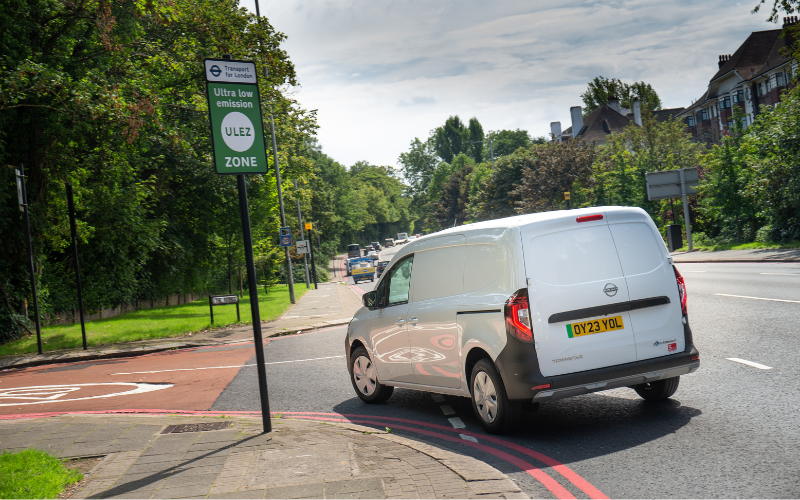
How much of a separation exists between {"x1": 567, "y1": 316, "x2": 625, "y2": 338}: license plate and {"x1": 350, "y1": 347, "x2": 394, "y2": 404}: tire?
300 centimetres

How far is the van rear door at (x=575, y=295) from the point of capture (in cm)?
579

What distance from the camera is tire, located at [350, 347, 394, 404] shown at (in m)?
8.20

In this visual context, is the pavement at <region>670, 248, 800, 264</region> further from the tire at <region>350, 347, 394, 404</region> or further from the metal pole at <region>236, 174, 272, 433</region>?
the metal pole at <region>236, 174, 272, 433</region>

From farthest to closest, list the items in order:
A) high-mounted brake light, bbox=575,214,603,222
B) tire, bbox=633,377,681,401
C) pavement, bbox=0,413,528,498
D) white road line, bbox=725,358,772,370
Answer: white road line, bbox=725,358,772,370 < tire, bbox=633,377,681,401 < high-mounted brake light, bbox=575,214,603,222 < pavement, bbox=0,413,528,498

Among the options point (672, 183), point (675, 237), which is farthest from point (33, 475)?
point (672, 183)

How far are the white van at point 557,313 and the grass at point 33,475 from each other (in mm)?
3472

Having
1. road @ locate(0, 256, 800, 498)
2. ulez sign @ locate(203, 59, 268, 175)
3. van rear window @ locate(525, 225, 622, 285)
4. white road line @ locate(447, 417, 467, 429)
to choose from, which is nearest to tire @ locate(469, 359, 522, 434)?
road @ locate(0, 256, 800, 498)

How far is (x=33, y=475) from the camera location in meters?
5.16

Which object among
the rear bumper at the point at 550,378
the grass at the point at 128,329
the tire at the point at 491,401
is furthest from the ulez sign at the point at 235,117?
the grass at the point at 128,329

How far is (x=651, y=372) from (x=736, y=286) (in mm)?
12026

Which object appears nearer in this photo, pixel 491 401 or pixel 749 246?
pixel 491 401

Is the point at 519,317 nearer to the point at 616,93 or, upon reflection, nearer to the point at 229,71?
the point at 229,71

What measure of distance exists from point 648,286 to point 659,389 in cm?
125

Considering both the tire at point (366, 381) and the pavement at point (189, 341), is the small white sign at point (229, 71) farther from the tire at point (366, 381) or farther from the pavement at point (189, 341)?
the pavement at point (189, 341)
